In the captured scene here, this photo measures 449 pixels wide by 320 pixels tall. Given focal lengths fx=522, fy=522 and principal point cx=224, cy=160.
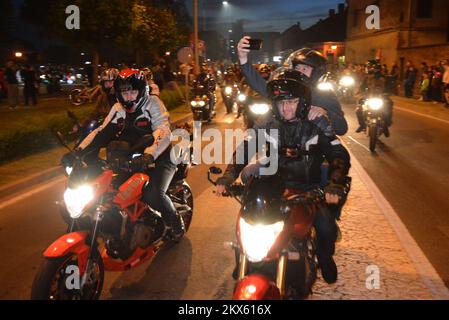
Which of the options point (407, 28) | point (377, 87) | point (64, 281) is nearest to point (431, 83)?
point (377, 87)

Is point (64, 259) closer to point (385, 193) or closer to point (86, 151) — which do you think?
point (86, 151)

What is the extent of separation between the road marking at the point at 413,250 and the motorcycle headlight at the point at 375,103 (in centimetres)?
438

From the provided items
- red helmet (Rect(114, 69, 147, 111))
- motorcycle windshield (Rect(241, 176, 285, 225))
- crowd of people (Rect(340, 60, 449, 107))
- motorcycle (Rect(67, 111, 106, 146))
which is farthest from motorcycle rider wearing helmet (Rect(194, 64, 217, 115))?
motorcycle windshield (Rect(241, 176, 285, 225))

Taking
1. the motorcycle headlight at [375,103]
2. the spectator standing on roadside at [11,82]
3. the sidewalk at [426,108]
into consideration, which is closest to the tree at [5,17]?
the spectator standing on roadside at [11,82]

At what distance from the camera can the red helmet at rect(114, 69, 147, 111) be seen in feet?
16.6

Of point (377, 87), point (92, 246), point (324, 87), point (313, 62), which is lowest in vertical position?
point (92, 246)

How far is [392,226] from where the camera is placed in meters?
6.60

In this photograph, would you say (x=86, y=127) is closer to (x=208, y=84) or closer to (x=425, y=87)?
(x=208, y=84)

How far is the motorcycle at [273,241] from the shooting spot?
321 cm

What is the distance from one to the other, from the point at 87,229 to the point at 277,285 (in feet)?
5.65

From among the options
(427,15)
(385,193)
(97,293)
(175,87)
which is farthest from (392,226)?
Answer: (427,15)

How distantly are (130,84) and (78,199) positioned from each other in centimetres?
143

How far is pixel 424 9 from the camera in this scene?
3959 cm
